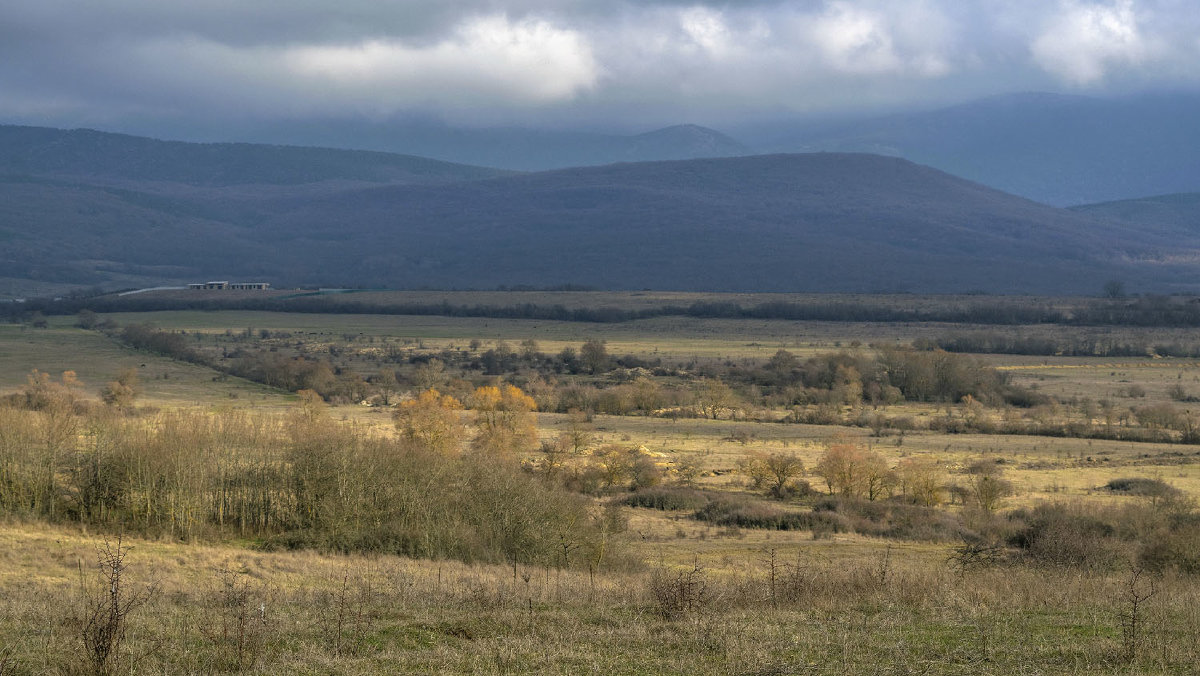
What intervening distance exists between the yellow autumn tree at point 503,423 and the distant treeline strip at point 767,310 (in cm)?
9242

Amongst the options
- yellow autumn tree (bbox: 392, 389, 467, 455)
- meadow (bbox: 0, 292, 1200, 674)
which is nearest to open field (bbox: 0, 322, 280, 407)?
meadow (bbox: 0, 292, 1200, 674)

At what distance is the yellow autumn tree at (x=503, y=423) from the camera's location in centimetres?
3900

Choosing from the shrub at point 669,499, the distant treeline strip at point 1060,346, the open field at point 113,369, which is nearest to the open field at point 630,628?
the shrub at point 669,499

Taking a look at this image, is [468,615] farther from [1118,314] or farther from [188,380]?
[1118,314]

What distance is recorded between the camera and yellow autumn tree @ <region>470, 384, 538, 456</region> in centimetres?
3900

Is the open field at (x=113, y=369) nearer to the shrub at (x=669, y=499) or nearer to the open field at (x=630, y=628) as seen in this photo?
the shrub at (x=669, y=499)

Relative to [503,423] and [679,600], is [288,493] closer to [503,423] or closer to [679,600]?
[679,600]

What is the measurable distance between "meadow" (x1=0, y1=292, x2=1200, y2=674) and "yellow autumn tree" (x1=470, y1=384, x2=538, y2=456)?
1.19m

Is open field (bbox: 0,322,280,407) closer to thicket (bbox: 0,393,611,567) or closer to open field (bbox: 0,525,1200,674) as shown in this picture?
thicket (bbox: 0,393,611,567)

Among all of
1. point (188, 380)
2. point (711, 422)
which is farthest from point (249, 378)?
point (711, 422)

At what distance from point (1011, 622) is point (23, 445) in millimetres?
24021

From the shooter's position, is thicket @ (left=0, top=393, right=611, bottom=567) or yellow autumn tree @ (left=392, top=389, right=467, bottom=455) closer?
thicket @ (left=0, top=393, right=611, bottom=567)

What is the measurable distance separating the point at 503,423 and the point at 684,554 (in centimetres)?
1748

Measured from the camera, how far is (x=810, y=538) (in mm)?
30438
